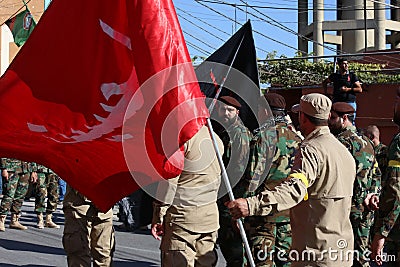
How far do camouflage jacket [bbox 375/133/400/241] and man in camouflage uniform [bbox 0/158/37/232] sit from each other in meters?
8.92

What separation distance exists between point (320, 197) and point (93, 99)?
1811mm

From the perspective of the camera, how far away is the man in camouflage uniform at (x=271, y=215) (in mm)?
7051

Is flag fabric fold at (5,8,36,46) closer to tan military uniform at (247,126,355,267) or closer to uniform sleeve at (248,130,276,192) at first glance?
uniform sleeve at (248,130,276,192)

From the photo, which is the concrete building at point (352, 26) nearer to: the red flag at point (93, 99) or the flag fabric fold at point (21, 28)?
the flag fabric fold at point (21, 28)

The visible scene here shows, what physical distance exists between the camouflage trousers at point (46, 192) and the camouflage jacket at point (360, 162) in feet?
25.7

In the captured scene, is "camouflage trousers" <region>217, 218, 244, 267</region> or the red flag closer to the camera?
the red flag

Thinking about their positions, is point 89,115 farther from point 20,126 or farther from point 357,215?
point 357,215

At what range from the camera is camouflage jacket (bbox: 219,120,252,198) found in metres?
7.32

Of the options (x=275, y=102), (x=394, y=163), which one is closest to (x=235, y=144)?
(x=275, y=102)

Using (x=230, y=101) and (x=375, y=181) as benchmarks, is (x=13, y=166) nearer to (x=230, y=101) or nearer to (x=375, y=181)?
(x=230, y=101)

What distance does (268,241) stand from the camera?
706 cm

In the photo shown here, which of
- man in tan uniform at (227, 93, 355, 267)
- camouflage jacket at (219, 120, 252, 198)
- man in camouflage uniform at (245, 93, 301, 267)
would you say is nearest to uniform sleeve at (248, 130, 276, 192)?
man in camouflage uniform at (245, 93, 301, 267)

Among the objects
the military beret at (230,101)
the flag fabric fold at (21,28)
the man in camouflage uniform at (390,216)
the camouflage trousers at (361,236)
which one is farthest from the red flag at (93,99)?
the flag fabric fold at (21,28)

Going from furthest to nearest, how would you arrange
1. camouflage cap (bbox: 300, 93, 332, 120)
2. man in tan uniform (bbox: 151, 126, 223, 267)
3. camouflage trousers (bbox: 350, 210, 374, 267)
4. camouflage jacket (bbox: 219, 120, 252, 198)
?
camouflage trousers (bbox: 350, 210, 374, 267) < camouflage jacket (bbox: 219, 120, 252, 198) < man in tan uniform (bbox: 151, 126, 223, 267) < camouflage cap (bbox: 300, 93, 332, 120)
